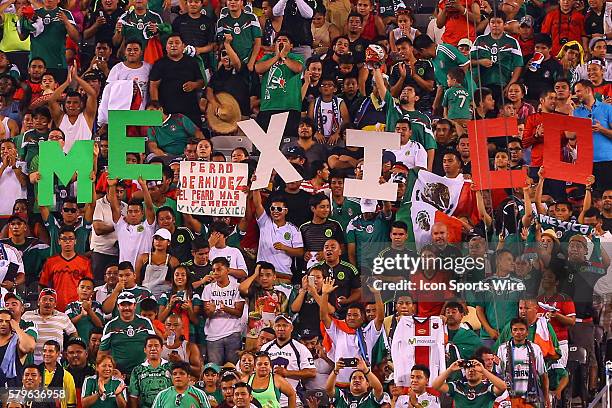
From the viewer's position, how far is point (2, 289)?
13523 millimetres

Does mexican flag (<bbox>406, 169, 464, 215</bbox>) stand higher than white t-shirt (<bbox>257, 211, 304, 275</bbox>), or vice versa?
mexican flag (<bbox>406, 169, 464, 215</bbox>)

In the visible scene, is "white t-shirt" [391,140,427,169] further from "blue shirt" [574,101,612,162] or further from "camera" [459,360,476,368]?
"camera" [459,360,476,368]

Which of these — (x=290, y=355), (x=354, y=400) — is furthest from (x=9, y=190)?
(x=354, y=400)

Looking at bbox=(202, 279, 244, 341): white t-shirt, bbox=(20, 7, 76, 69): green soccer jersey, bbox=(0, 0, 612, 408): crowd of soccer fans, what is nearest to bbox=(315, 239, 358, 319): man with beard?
bbox=(0, 0, 612, 408): crowd of soccer fans

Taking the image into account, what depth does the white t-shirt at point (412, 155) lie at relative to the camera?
1434cm

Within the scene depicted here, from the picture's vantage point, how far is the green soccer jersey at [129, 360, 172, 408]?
1296 cm

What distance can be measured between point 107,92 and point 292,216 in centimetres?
194

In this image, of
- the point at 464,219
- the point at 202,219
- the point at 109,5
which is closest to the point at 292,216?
the point at 202,219

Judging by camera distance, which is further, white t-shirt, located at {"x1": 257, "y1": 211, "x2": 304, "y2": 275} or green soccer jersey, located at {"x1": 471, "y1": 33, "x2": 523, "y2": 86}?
white t-shirt, located at {"x1": 257, "y1": 211, "x2": 304, "y2": 275}

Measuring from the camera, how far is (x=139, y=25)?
1545 centimetres

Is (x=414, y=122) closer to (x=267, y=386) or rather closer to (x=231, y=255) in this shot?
(x=231, y=255)

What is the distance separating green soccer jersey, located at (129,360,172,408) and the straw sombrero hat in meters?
2.52

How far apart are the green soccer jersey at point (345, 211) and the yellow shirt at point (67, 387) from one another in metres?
2.32

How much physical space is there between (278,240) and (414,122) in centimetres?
142
